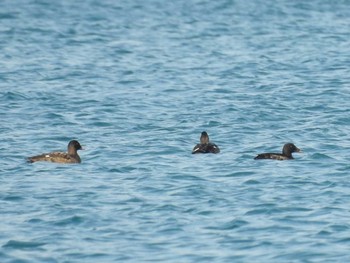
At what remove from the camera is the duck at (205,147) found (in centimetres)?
2173

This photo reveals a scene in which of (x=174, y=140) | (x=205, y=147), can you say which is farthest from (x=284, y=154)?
(x=174, y=140)

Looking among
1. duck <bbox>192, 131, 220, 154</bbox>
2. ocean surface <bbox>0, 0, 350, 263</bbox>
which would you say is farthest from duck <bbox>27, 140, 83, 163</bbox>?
duck <bbox>192, 131, 220, 154</bbox>

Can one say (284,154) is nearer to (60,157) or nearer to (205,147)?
(205,147)

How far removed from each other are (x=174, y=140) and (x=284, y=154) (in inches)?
119

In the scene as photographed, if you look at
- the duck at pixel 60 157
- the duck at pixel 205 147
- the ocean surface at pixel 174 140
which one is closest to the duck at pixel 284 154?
the ocean surface at pixel 174 140

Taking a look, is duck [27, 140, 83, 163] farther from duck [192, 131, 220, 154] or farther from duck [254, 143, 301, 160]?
duck [254, 143, 301, 160]

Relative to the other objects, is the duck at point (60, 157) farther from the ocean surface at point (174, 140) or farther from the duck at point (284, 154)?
the duck at point (284, 154)

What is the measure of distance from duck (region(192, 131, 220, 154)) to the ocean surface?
14cm

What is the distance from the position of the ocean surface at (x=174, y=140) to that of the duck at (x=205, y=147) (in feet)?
0.46

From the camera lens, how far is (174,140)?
23.7m

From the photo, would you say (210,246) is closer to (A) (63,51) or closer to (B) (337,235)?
(B) (337,235)

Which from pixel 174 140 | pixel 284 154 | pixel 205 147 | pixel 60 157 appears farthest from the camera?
pixel 174 140

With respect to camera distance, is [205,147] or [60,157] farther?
[205,147]

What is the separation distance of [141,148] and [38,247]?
7.25m
